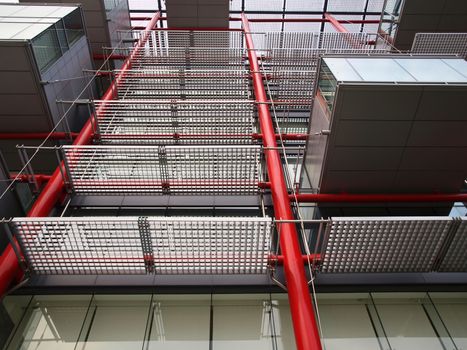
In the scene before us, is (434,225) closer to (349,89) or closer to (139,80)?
(349,89)

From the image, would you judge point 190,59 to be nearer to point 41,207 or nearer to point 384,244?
point 41,207

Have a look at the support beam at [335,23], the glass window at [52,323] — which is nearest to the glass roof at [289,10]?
the support beam at [335,23]

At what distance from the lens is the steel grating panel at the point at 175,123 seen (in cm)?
873

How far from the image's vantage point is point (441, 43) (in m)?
11.8

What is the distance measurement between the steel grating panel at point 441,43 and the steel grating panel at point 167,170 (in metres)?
8.20

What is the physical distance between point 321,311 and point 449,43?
34.8 ft

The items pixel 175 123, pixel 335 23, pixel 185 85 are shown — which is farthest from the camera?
pixel 335 23

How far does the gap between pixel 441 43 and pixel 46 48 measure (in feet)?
39.1

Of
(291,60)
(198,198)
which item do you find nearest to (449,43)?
(291,60)

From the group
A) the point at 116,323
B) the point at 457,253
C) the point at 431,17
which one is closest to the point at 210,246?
the point at 116,323

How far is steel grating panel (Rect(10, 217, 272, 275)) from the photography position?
5.19 m

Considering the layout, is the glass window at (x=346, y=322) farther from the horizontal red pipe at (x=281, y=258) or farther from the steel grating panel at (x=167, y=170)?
the steel grating panel at (x=167, y=170)

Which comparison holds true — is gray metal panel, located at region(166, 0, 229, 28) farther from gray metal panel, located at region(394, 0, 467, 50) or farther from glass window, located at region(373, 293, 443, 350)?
glass window, located at region(373, 293, 443, 350)

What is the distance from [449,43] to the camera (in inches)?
465
